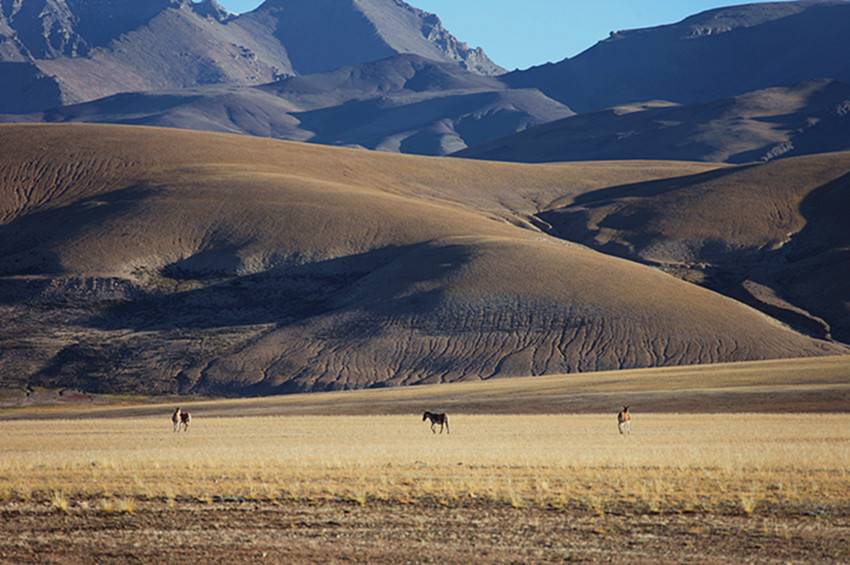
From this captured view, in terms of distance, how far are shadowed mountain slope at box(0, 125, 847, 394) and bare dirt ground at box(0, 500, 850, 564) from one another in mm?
61952

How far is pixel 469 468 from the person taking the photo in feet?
60.8

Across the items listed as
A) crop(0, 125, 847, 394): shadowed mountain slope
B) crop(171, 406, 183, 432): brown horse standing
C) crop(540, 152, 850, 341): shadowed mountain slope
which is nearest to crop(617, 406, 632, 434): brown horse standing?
crop(171, 406, 183, 432): brown horse standing

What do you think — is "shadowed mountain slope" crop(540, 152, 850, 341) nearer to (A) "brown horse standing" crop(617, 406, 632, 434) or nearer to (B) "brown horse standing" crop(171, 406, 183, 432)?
(A) "brown horse standing" crop(617, 406, 632, 434)

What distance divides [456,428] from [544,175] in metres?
139

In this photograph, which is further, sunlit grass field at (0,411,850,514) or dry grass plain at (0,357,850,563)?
sunlit grass field at (0,411,850,514)

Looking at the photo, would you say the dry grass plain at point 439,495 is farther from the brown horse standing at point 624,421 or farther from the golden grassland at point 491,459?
the brown horse standing at point 624,421

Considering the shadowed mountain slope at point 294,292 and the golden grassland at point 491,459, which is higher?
the shadowed mountain slope at point 294,292

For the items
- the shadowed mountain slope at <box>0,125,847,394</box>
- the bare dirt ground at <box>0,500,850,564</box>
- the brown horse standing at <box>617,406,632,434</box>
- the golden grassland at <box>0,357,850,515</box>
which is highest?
the shadowed mountain slope at <box>0,125,847,394</box>

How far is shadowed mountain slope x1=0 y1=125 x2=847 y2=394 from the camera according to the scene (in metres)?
78.2

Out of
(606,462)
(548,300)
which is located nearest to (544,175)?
(548,300)

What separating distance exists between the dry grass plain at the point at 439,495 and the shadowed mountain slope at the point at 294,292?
4766cm

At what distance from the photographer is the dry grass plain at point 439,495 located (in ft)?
36.0

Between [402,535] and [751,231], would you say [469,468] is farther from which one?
[751,231]

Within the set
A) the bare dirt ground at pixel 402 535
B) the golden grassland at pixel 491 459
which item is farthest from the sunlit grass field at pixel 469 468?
the bare dirt ground at pixel 402 535
